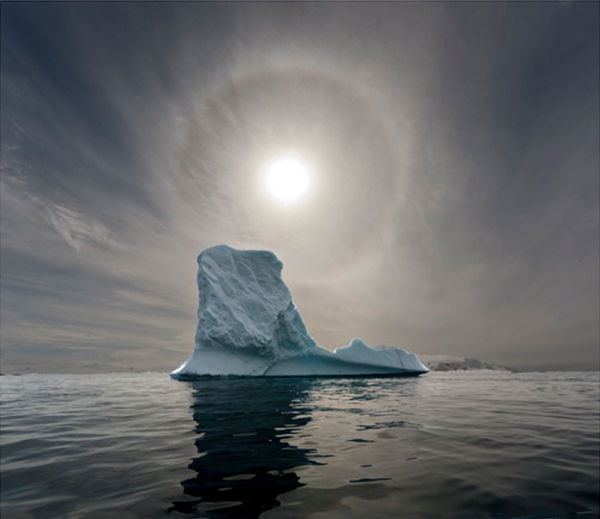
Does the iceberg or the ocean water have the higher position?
the iceberg

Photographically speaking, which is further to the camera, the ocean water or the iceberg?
the iceberg

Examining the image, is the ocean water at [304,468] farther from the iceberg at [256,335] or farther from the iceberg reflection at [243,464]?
the iceberg at [256,335]

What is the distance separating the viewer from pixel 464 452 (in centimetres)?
473

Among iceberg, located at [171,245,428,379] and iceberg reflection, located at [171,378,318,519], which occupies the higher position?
iceberg, located at [171,245,428,379]

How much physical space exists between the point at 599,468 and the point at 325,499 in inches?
151

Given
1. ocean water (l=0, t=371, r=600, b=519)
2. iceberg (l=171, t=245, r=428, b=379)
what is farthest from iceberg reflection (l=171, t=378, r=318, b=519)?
iceberg (l=171, t=245, r=428, b=379)

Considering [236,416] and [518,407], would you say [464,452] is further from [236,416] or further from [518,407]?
[518,407]

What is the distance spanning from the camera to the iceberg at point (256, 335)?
89.3 feet

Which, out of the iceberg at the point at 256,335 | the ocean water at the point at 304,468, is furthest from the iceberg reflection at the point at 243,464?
the iceberg at the point at 256,335

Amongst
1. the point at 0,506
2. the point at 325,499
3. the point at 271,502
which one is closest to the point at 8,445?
the point at 0,506

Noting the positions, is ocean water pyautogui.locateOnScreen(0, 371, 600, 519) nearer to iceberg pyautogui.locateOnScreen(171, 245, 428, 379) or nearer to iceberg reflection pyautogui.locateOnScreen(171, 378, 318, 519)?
iceberg reflection pyautogui.locateOnScreen(171, 378, 318, 519)

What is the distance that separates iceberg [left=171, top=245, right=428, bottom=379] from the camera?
2722 cm

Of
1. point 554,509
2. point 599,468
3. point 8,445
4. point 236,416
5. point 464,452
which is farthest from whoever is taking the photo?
point 236,416

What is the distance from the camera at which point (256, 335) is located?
28.1m
